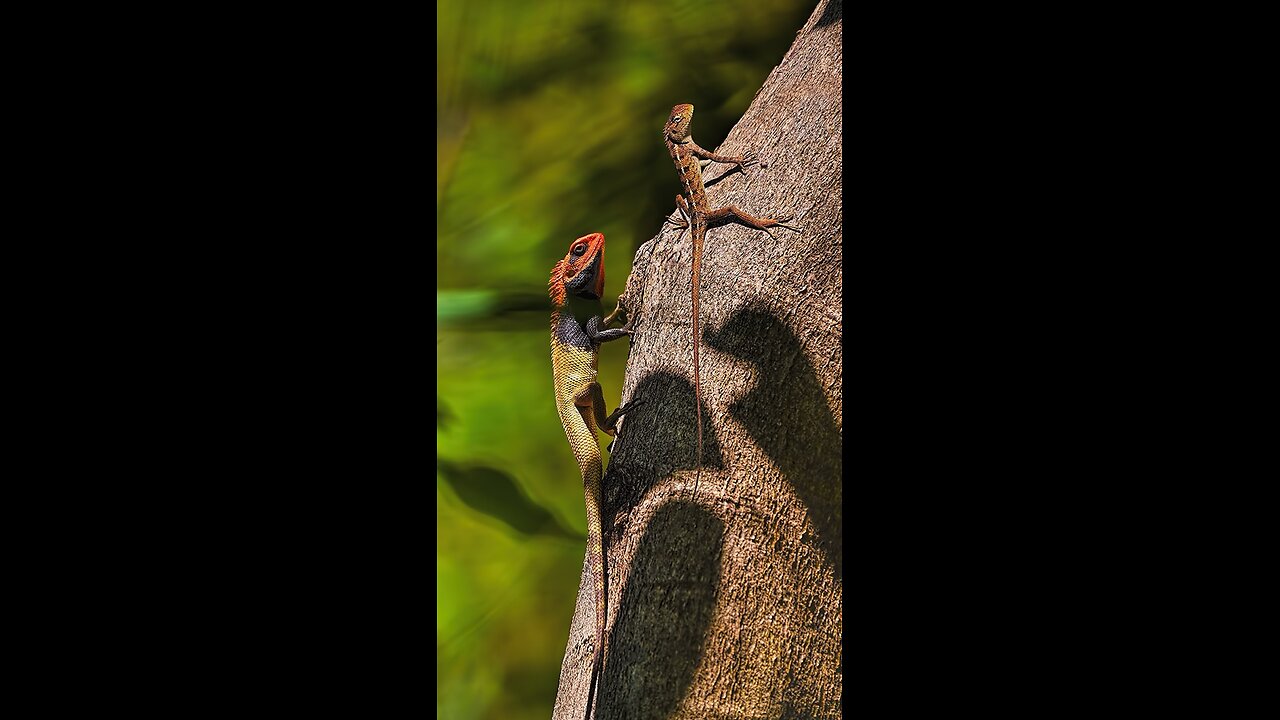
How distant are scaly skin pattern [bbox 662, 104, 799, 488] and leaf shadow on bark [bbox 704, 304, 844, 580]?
4.3 inches

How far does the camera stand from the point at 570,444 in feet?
9.07

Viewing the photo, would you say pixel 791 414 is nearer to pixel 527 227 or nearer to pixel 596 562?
pixel 596 562

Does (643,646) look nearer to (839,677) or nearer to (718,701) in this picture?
(718,701)

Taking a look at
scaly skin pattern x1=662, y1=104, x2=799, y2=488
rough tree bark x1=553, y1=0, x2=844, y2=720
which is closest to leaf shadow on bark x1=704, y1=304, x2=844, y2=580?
rough tree bark x1=553, y1=0, x2=844, y2=720

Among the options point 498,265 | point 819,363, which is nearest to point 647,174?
point 498,265

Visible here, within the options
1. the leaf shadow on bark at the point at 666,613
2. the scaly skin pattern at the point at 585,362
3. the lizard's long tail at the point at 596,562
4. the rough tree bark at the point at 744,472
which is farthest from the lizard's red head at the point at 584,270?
the leaf shadow on bark at the point at 666,613

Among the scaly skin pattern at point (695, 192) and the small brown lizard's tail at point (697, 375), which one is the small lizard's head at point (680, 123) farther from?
the small brown lizard's tail at point (697, 375)

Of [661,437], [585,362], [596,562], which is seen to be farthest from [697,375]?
[596,562]

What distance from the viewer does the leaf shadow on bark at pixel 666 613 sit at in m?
2.61

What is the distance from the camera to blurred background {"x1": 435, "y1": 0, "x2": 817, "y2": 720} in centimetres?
278

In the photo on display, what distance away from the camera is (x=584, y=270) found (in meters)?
2.76

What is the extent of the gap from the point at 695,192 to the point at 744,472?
66 centimetres

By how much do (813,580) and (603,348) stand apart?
0.74 meters

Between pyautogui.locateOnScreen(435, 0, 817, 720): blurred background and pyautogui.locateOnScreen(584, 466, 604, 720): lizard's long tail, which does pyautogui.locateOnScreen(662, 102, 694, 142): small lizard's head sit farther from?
pyautogui.locateOnScreen(584, 466, 604, 720): lizard's long tail
